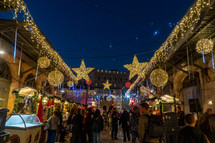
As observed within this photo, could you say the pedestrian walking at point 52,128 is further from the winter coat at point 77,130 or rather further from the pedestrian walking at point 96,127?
the pedestrian walking at point 96,127

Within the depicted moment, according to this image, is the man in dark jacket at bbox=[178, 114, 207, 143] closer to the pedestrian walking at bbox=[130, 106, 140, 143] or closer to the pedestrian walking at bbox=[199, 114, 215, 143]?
the pedestrian walking at bbox=[199, 114, 215, 143]

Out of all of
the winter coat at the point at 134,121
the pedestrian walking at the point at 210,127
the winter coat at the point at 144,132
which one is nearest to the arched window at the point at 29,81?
the winter coat at the point at 134,121

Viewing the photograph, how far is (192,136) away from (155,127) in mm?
802

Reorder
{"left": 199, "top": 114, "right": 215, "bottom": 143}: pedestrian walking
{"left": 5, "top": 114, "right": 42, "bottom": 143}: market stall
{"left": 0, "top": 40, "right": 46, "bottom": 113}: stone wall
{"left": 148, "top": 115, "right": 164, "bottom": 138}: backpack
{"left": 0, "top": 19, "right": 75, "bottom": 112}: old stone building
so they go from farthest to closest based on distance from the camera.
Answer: {"left": 0, "top": 40, "right": 46, "bottom": 113}: stone wall, {"left": 0, "top": 19, "right": 75, "bottom": 112}: old stone building, {"left": 5, "top": 114, "right": 42, "bottom": 143}: market stall, {"left": 199, "top": 114, "right": 215, "bottom": 143}: pedestrian walking, {"left": 148, "top": 115, "right": 164, "bottom": 138}: backpack

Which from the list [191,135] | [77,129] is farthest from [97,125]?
[191,135]

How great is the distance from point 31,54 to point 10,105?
4969 millimetres

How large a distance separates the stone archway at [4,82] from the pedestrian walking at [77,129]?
8051 mm

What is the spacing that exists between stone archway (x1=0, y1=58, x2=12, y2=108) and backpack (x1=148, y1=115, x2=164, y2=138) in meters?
11.8

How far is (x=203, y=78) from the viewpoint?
1077cm

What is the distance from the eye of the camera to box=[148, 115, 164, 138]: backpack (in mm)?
3289

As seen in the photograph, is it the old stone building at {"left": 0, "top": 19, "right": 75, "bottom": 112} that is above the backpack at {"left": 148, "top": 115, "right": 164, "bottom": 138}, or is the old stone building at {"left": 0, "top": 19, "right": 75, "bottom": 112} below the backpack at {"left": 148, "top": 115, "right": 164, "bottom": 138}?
above

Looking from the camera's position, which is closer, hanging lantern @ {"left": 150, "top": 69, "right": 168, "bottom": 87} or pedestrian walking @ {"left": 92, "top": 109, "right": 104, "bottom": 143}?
pedestrian walking @ {"left": 92, "top": 109, "right": 104, "bottom": 143}

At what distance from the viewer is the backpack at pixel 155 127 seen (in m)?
3.29

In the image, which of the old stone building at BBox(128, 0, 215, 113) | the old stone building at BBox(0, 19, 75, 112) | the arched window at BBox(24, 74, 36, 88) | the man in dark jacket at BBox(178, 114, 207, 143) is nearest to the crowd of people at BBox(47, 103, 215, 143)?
the man in dark jacket at BBox(178, 114, 207, 143)
